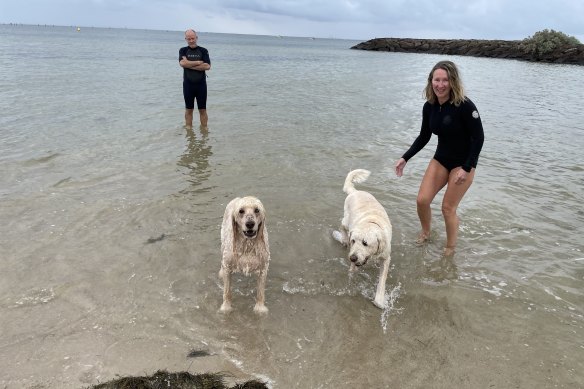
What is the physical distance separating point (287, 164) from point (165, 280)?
5.28 meters

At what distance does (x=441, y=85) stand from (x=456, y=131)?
25.7 inches

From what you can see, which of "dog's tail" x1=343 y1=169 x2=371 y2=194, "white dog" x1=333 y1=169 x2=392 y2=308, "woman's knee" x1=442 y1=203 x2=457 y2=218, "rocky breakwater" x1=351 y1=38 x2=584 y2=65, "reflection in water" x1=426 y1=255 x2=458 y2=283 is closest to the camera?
"white dog" x1=333 y1=169 x2=392 y2=308

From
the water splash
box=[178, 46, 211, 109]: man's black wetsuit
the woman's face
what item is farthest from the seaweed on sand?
box=[178, 46, 211, 109]: man's black wetsuit

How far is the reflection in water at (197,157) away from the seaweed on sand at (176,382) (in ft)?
15.5

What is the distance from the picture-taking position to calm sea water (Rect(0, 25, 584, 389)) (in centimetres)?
379

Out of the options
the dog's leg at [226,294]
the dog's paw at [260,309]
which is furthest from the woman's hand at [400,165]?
the dog's leg at [226,294]

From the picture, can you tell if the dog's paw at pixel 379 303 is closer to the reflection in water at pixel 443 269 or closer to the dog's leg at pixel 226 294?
the reflection in water at pixel 443 269

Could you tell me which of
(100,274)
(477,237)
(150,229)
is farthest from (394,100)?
(100,274)

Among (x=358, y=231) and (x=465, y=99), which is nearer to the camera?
(x=358, y=231)

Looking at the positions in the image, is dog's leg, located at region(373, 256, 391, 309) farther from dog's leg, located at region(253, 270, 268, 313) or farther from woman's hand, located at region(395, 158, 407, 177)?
woman's hand, located at region(395, 158, 407, 177)

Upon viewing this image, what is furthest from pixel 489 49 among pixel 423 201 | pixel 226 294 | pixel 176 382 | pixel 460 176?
pixel 176 382

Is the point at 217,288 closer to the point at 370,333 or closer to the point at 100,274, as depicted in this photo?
the point at 100,274

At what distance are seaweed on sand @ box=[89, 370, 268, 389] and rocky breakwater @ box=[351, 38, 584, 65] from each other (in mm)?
77258

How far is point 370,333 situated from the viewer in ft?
13.9
